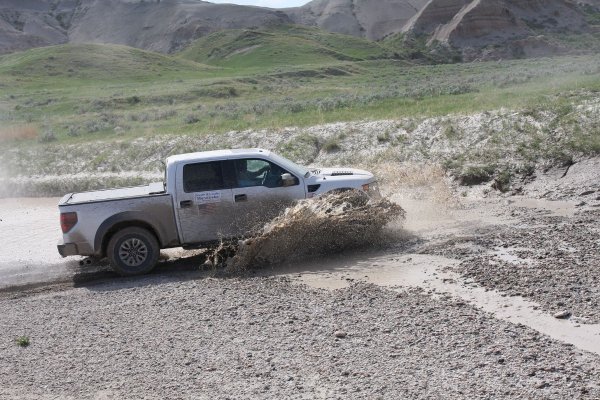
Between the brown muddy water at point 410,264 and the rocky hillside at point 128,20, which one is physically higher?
the rocky hillside at point 128,20

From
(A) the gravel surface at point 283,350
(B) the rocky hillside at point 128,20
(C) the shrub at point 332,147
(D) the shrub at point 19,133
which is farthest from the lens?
(B) the rocky hillside at point 128,20

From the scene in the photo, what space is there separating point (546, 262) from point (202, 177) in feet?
18.4

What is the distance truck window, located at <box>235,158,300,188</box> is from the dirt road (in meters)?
1.52

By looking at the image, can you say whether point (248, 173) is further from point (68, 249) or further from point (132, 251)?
point (68, 249)

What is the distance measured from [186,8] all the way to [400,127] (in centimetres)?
13282

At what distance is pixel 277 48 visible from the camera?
107875 millimetres

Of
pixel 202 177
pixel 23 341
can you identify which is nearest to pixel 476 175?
pixel 202 177

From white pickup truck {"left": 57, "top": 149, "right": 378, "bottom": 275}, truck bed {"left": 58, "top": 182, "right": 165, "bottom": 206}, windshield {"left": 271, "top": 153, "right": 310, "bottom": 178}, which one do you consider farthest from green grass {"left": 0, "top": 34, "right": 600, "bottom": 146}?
truck bed {"left": 58, "top": 182, "right": 165, "bottom": 206}

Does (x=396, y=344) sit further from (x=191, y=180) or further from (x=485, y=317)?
(x=191, y=180)

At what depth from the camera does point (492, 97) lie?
24984 mm

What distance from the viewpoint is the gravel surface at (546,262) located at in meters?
8.64

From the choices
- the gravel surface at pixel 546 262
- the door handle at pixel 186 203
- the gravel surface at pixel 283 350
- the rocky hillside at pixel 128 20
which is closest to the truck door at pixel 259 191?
the door handle at pixel 186 203

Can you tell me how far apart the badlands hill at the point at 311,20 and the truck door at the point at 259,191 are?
310 ft

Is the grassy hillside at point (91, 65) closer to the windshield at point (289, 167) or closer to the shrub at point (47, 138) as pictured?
the shrub at point (47, 138)
